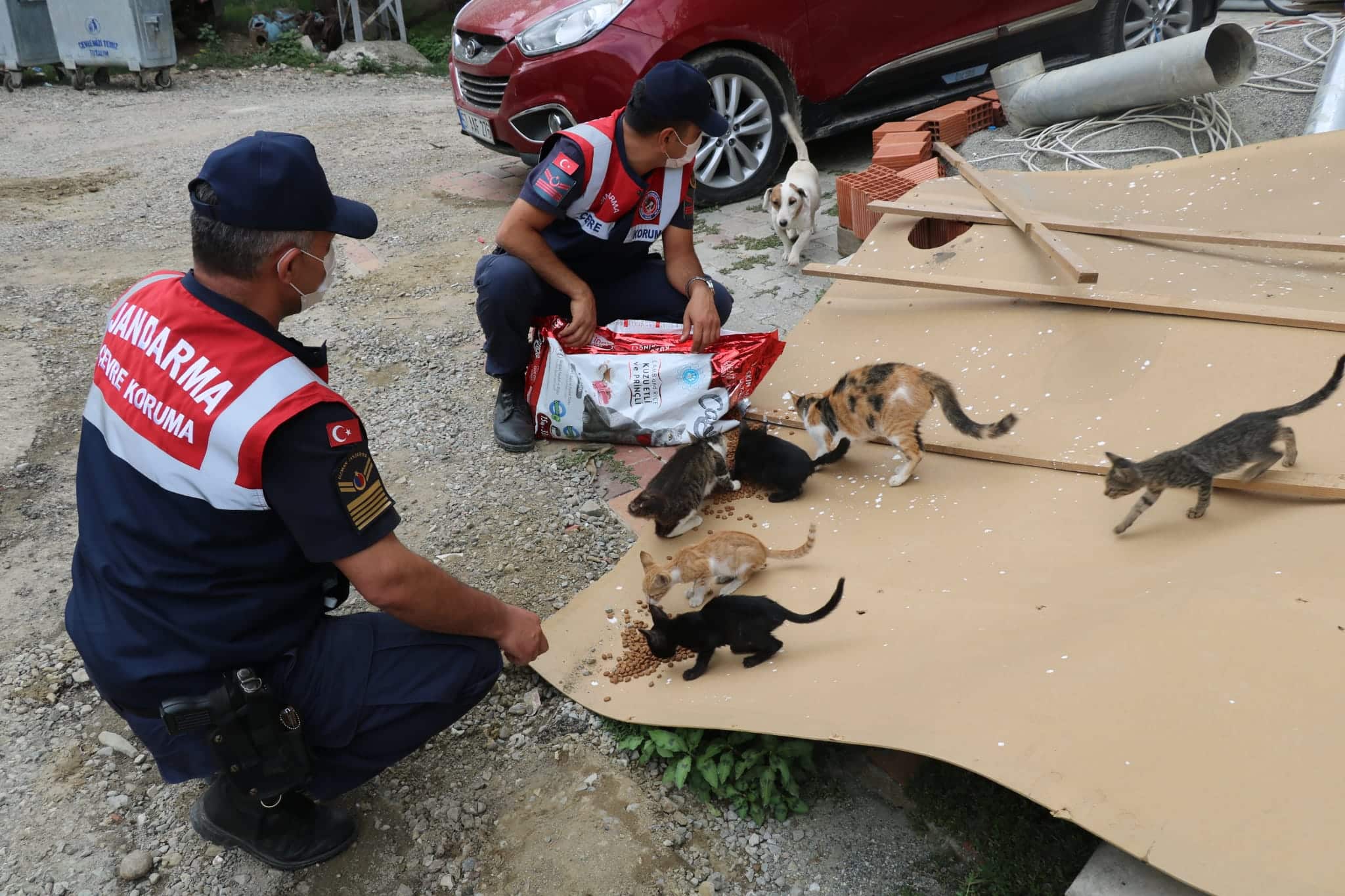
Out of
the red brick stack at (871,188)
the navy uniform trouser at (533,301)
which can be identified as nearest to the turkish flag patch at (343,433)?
the navy uniform trouser at (533,301)

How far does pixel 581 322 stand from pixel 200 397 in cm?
210

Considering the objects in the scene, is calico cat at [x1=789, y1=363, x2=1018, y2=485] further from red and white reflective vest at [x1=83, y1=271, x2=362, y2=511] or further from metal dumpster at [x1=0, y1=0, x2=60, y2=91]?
metal dumpster at [x1=0, y1=0, x2=60, y2=91]

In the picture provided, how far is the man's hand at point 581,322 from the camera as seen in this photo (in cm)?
397

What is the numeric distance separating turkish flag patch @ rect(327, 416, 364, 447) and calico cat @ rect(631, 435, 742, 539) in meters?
1.39

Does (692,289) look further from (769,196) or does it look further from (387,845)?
(387,845)

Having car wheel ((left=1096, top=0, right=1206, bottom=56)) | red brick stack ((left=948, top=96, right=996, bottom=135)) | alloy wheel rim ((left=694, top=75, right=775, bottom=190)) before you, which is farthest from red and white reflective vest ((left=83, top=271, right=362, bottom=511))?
car wheel ((left=1096, top=0, right=1206, bottom=56))

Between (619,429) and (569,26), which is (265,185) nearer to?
(619,429)

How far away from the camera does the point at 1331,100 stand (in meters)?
5.32

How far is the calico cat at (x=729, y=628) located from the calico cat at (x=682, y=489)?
62 centimetres

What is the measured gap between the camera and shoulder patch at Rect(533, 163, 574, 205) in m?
3.81

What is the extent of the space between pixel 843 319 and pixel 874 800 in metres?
2.30

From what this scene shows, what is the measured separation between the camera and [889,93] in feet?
24.5

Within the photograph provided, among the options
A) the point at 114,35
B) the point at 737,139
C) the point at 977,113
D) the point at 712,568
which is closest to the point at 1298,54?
the point at 977,113

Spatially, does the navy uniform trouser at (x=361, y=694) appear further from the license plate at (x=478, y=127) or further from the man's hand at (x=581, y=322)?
the license plate at (x=478, y=127)
